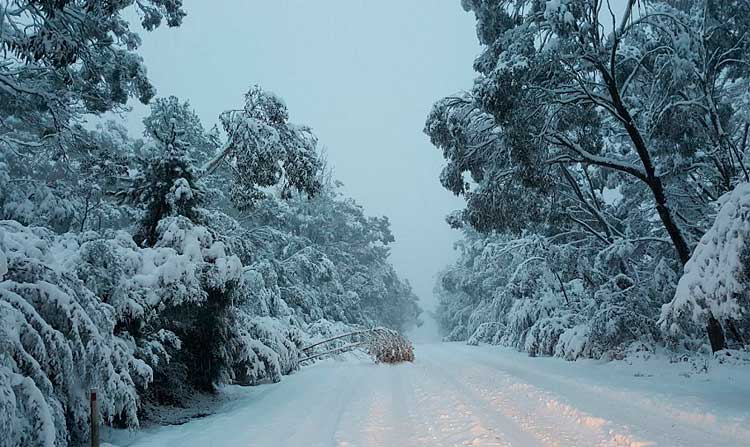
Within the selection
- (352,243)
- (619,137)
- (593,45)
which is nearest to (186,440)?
(593,45)

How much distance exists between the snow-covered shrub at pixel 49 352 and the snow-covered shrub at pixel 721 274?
6.77 metres

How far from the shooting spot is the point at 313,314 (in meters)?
25.3

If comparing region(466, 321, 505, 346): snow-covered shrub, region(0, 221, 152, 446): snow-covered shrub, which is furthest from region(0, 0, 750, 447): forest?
region(466, 321, 505, 346): snow-covered shrub

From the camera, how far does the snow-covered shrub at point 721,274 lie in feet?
17.0

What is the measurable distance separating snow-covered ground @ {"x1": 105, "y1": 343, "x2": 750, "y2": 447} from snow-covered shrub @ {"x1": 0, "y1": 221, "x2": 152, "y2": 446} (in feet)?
3.75

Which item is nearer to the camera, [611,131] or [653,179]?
[653,179]

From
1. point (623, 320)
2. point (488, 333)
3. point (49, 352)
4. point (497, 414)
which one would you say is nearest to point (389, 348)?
point (623, 320)

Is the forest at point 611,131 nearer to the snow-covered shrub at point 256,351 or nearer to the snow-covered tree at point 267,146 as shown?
the snow-covered tree at point 267,146

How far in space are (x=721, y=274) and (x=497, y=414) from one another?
10.8 ft

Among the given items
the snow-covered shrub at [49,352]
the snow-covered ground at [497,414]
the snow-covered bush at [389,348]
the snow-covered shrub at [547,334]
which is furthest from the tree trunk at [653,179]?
the snow-covered shrub at [49,352]

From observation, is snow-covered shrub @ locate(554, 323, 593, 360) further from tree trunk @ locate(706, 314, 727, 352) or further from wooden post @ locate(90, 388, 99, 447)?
wooden post @ locate(90, 388, 99, 447)

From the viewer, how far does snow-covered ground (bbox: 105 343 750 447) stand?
524 cm

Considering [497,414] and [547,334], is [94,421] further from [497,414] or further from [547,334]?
[547,334]

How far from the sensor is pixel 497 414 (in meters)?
6.59
